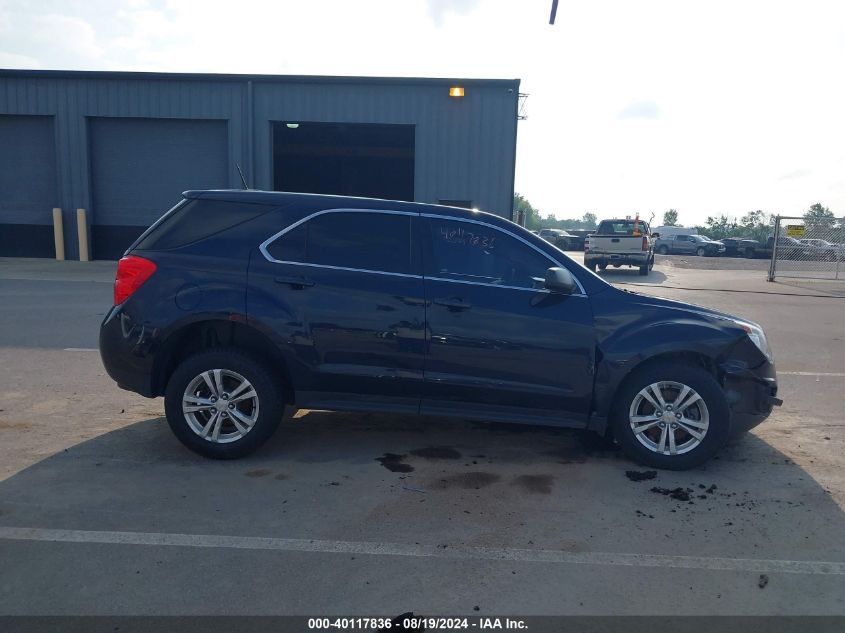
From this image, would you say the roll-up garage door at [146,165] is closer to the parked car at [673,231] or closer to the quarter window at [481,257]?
the quarter window at [481,257]

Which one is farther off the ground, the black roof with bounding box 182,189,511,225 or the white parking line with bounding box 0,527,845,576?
the black roof with bounding box 182,189,511,225

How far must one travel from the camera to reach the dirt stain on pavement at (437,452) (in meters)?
5.34

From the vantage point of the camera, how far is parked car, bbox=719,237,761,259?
159ft

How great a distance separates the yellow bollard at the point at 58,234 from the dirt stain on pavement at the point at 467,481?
813 inches

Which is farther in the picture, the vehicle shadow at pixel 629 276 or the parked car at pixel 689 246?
the parked car at pixel 689 246

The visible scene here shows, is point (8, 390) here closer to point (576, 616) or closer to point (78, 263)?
point (576, 616)

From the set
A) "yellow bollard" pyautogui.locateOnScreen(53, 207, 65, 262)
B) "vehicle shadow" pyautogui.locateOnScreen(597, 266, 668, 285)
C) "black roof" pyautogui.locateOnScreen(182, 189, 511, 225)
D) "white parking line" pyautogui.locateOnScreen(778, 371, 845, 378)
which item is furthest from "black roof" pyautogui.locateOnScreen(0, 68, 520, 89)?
"black roof" pyautogui.locateOnScreen(182, 189, 511, 225)

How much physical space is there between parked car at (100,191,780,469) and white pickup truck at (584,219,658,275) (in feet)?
63.7

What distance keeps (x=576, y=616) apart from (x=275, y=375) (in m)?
2.76

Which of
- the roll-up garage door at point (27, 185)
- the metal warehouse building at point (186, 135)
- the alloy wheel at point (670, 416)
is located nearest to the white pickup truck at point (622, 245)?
the metal warehouse building at point (186, 135)

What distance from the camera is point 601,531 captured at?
163 inches

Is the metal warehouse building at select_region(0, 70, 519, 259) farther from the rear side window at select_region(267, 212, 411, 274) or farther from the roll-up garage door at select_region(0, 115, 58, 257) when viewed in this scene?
the rear side window at select_region(267, 212, 411, 274)

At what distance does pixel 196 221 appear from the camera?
5.21 m

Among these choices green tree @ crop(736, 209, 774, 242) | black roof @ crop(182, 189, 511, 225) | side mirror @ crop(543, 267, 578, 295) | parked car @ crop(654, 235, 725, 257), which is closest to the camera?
side mirror @ crop(543, 267, 578, 295)
